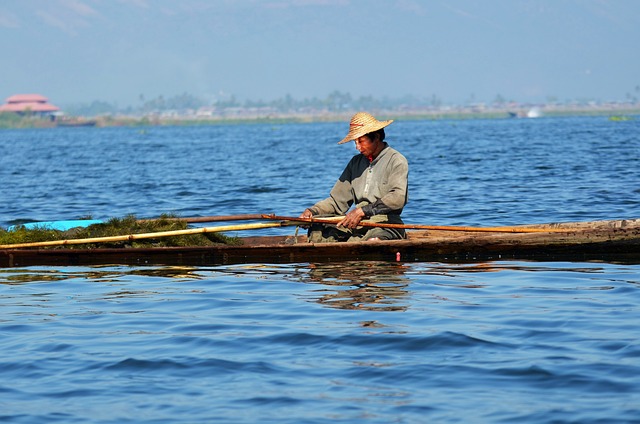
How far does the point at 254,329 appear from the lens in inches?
319

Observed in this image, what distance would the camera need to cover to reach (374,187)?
10.8 metres

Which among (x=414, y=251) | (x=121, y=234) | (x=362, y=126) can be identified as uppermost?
(x=362, y=126)

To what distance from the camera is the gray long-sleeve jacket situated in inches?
416

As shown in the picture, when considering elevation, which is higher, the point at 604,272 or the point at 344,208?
A: the point at 344,208

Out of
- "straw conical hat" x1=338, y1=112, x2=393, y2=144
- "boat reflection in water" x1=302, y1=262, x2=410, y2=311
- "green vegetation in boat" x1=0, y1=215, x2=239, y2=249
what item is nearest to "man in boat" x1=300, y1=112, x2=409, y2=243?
"straw conical hat" x1=338, y1=112, x2=393, y2=144

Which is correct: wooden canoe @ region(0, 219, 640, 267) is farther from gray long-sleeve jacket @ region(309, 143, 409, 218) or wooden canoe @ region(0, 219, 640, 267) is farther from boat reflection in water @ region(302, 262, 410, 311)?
gray long-sleeve jacket @ region(309, 143, 409, 218)

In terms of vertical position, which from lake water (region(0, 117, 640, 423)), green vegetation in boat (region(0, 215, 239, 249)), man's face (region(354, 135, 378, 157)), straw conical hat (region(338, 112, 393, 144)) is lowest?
lake water (region(0, 117, 640, 423))

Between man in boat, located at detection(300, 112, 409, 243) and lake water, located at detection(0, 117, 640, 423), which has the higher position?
man in boat, located at detection(300, 112, 409, 243)

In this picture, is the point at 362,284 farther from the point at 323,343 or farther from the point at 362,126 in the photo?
the point at 323,343

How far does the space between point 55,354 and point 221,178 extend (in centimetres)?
2252

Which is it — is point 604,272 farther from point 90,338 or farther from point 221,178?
point 221,178

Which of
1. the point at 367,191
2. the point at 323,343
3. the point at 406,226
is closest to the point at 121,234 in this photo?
the point at 367,191

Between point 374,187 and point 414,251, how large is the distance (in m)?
0.84

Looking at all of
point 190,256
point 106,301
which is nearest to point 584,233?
point 190,256
